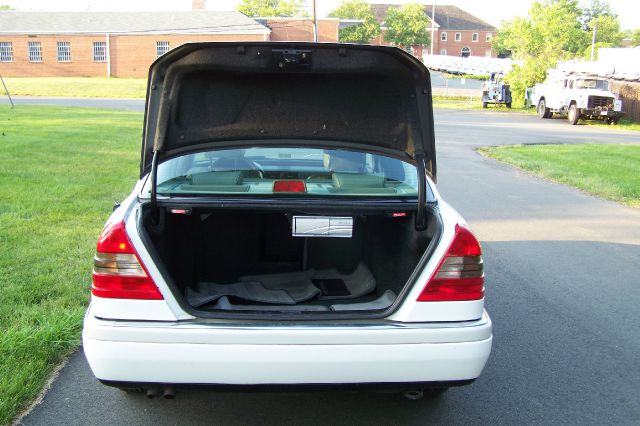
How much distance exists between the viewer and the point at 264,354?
2879mm

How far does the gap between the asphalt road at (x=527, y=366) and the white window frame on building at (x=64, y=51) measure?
58.7 meters

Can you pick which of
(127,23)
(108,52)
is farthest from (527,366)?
(127,23)

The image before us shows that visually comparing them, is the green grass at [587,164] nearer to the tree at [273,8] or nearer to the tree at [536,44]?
the tree at [536,44]

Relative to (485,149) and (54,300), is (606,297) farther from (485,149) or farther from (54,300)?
(485,149)

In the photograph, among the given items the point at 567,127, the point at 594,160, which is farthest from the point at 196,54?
the point at 567,127

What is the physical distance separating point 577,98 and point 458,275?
97.3ft

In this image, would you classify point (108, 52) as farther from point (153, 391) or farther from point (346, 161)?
point (153, 391)

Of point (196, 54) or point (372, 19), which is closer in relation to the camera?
point (196, 54)

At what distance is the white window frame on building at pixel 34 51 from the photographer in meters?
60.5

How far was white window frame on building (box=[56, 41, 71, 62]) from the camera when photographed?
60469 millimetres

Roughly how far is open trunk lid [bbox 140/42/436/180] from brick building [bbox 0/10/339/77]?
186 feet

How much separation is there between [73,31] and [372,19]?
33.0 metres

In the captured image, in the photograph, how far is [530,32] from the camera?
40156 millimetres

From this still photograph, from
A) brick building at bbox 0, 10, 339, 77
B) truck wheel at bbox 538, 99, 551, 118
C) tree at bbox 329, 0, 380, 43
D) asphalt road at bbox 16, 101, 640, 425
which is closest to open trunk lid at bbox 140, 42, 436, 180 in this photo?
asphalt road at bbox 16, 101, 640, 425
